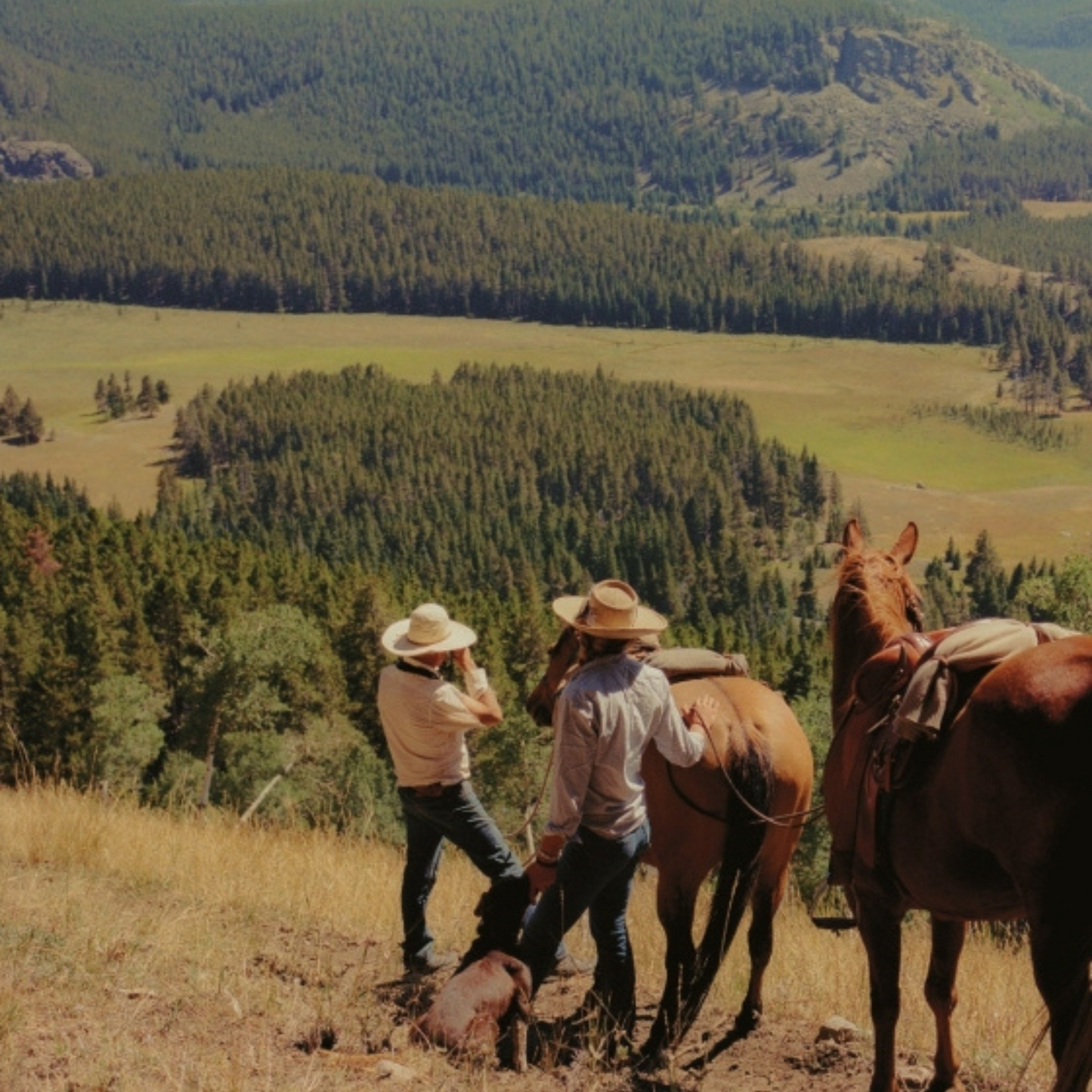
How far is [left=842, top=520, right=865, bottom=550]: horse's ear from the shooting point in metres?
9.55

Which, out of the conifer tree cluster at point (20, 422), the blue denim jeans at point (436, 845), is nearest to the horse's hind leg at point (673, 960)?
the blue denim jeans at point (436, 845)

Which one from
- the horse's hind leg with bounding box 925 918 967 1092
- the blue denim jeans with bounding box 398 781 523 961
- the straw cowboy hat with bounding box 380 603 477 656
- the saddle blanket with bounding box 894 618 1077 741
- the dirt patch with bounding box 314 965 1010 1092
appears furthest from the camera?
the blue denim jeans with bounding box 398 781 523 961

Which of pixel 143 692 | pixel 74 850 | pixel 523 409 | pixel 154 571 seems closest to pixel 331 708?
pixel 143 692

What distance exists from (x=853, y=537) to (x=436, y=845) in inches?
145

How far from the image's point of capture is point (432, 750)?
9.77 meters

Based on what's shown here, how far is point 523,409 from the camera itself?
19562cm

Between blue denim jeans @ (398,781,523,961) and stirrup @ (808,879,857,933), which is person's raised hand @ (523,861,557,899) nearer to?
blue denim jeans @ (398,781,523,961)

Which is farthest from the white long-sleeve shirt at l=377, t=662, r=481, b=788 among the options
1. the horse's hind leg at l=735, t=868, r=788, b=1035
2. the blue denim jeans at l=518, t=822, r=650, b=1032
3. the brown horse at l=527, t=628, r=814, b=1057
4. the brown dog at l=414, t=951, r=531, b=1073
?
the horse's hind leg at l=735, t=868, r=788, b=1035

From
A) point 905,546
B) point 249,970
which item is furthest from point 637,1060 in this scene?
point 905,546

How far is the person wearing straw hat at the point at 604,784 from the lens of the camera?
8.35 meters

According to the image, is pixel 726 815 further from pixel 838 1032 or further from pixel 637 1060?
pixel 637 1060

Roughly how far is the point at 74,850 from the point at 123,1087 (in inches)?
215

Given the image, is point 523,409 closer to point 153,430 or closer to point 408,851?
point 153,430

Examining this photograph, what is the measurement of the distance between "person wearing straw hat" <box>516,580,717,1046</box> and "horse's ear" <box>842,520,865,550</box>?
5.37 feet
